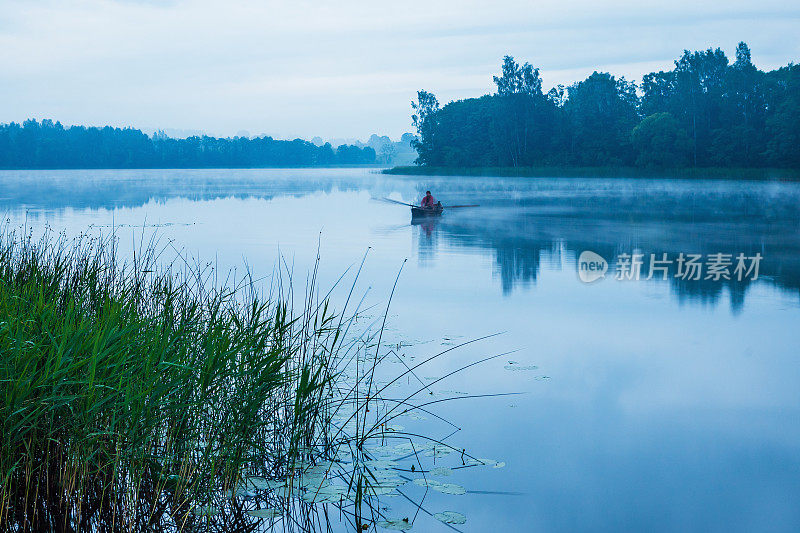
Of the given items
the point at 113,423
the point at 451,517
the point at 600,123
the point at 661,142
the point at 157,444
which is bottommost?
the point at 451,517

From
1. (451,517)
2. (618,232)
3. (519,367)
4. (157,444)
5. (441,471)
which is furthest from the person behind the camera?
(618,232)

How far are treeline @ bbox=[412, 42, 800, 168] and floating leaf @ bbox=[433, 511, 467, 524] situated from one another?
69357 mm

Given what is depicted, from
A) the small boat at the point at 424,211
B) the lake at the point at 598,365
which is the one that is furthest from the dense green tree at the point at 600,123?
the lake at the point at 598,365

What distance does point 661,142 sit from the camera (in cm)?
7475

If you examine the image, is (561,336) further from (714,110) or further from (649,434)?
(714,110)

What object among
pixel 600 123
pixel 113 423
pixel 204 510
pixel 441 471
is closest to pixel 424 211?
pixel 441 471

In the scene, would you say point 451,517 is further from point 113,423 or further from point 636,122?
point 636,122

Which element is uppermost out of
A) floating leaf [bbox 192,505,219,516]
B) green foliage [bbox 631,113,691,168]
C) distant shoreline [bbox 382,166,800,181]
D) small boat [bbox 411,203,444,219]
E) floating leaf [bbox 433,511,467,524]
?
green foliage [bbox 631,113,691,168]

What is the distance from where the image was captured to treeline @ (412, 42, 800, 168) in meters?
71.8

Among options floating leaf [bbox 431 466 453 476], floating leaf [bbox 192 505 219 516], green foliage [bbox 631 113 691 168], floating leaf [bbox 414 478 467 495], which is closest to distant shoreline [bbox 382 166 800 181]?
green foliage [bbox 631 113 691 168]

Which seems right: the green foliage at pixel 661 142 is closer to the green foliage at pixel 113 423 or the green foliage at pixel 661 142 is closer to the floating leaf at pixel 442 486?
the floating leaf at pixel 442 486

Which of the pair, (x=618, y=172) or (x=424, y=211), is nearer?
(x=424, y=211)

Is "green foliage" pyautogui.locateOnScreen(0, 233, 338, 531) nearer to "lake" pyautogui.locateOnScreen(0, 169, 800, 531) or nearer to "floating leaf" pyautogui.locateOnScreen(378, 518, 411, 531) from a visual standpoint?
"floating leaf" pyautogui.locateOnScreen(378, 518, 411, 531)

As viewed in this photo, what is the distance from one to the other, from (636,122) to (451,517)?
8728 centimetres
